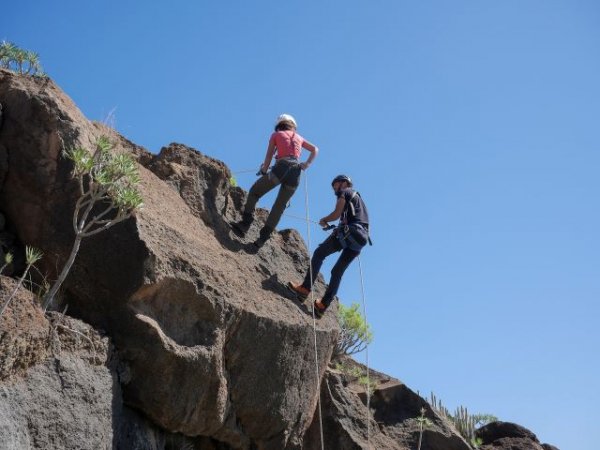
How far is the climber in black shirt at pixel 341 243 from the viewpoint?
11.0 metres

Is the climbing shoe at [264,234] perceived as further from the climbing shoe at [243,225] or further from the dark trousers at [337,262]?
the dark trousers at [337,262]

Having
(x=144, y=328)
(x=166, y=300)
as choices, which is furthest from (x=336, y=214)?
(x=144, y=328)

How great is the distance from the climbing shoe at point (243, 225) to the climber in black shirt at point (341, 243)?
1147 mm

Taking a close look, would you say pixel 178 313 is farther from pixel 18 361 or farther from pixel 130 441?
pixel 18 361

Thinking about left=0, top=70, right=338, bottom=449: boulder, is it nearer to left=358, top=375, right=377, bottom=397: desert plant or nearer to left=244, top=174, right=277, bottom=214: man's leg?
left=244, top=174, right=277, bottom=214: man's leg

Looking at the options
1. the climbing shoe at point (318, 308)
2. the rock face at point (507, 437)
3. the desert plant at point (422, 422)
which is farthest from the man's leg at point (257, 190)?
the rock face at point (507, 437)

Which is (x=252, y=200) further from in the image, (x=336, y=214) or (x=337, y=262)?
(x=337, y=262)

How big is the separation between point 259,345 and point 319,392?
194 cm

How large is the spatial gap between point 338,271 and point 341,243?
1.53 feet

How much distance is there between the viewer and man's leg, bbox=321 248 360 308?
11109 mm

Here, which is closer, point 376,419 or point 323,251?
point 323,251

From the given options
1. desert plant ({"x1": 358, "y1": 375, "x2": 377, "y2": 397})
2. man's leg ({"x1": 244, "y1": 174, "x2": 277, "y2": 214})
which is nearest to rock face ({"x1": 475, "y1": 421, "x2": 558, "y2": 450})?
desert plant ({"x1": 358, "y1": 375, "x2": 377, "y2": 397})

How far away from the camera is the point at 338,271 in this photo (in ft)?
36.7

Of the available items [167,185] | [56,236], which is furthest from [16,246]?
[167,185]
